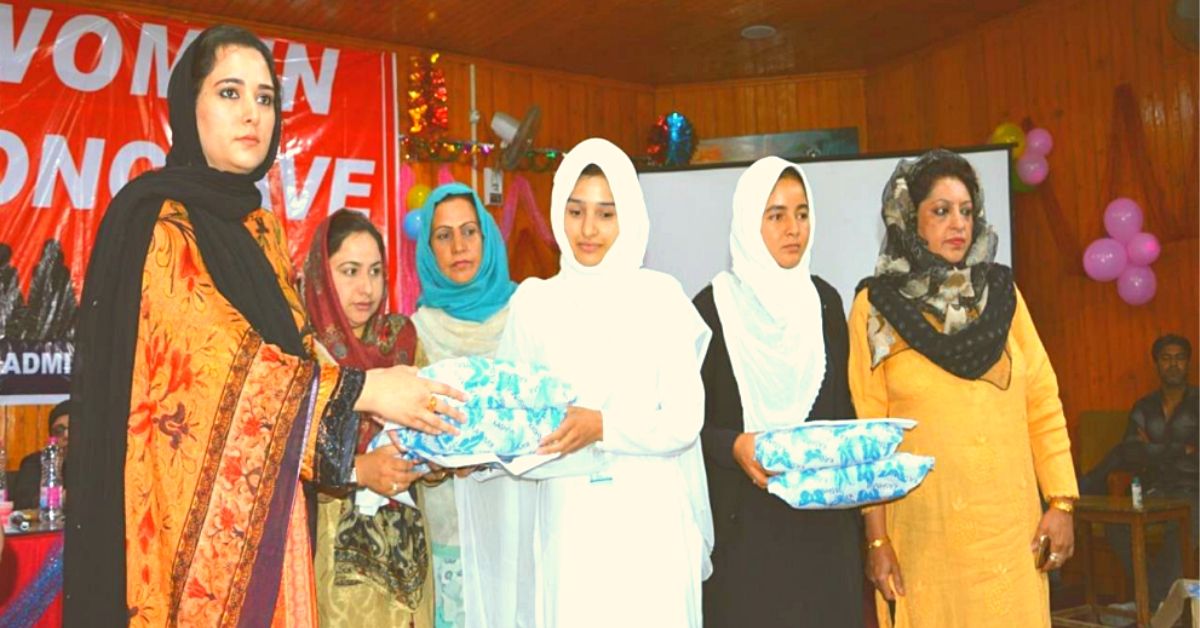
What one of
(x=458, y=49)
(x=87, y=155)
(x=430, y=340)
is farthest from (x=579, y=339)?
(x=458, y=49)

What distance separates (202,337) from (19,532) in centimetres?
234

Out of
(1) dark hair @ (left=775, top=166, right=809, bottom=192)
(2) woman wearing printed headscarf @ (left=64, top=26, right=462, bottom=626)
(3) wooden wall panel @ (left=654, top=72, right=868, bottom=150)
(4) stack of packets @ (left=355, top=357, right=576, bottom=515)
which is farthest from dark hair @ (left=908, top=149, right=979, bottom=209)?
(3) wooden wall panel @ (left=654, top=72, right=868, bottom=150)

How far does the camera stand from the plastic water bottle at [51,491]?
12.8 feet

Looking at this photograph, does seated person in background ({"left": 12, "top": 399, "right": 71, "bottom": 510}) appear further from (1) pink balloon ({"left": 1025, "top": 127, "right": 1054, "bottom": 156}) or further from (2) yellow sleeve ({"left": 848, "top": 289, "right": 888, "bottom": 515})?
(1) pink balloon ({"left": 1025, "top": 127, "right": 1054, "bottom": 156})

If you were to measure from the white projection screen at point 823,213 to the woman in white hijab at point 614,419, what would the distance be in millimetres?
3876

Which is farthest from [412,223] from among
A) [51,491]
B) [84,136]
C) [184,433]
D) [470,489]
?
[184,433]

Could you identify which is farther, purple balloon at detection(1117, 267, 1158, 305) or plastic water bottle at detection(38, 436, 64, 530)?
purple balloon at detection(1117, 267, 1158, 305)

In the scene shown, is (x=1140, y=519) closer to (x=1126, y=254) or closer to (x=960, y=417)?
(x=1126, y=254)

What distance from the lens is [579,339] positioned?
252 cm

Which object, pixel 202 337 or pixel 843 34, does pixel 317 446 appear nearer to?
pixel 202 337

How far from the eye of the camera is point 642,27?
6969mm

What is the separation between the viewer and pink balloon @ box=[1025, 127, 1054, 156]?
6680 millimetres

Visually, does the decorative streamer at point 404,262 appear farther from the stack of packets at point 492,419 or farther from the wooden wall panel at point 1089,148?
the stack of packets at point 492,419

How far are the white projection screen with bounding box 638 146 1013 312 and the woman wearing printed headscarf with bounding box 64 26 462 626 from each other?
4.79 metres
